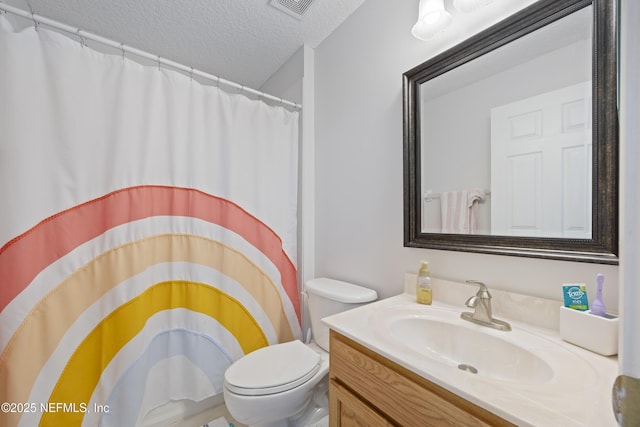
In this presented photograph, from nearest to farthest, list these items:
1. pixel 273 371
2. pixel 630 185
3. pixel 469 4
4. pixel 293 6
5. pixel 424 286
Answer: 1. pixel 630 185
2. pixel 469 4
3. pixel 424 286
4. pixel 273 371
5. pixel 293 6

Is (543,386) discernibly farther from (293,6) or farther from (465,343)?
(293,6)

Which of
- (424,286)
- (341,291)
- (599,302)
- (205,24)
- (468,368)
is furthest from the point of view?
(205,24)

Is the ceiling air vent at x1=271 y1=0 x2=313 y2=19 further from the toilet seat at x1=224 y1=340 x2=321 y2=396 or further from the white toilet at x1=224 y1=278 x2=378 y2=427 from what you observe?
the toilet seat at x1=224 y1=340 x2=321 y2=396

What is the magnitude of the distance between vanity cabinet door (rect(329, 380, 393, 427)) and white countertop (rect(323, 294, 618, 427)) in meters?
0.19

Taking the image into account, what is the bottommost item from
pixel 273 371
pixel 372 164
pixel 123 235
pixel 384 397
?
pixel 273 371

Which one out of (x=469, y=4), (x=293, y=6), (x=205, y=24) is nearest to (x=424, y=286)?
(x=469, y=4)

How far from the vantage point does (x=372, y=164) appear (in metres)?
1.39

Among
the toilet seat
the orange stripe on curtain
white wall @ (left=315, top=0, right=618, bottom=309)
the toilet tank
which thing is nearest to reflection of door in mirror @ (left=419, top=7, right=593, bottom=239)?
white wall @ (left=315, top=0, right=618, bottom=309)

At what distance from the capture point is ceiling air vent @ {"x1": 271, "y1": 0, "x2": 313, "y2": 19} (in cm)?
143

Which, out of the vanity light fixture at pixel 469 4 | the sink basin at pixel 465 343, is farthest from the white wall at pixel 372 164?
the sink basin at pixel 465 343

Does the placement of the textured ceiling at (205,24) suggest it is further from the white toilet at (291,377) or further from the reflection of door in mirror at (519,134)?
the white toilet at (291,377)

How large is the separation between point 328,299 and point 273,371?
16.1 inches

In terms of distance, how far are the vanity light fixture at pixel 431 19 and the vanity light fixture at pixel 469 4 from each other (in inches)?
1.9

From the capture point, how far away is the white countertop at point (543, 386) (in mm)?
460
